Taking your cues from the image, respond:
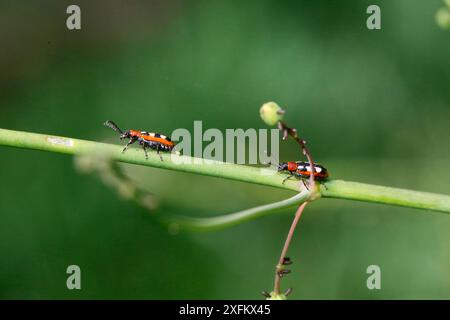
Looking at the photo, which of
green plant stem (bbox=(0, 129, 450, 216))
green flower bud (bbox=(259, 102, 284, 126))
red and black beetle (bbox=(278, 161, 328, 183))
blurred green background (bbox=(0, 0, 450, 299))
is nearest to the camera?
green flower bud (bbox=(259, 102, 284, 126))

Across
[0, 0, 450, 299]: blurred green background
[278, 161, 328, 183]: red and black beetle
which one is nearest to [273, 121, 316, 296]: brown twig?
[278, 161, 328, 183]: red and black beetle

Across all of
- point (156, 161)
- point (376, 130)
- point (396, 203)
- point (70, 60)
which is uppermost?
point (70, 60)

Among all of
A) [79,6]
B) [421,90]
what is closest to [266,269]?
[421,90]

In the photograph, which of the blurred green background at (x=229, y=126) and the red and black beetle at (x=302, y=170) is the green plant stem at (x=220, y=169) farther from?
the blurred green background at (x=229, y=126)

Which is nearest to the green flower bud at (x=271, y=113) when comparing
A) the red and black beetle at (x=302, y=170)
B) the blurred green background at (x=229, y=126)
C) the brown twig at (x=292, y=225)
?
the brown twig at (x=292, y=225)

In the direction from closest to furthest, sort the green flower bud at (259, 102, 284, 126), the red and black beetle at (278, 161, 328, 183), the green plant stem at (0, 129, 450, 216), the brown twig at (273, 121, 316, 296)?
the green flower bud at (259, 102, 284, 126) < the brown twig at (273, 121, 316, 296) < the green plant stem at (0, 129, 450, 216) < the red and black beetle at (278, 161, 328, 183)

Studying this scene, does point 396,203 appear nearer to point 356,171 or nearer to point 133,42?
point 356,171

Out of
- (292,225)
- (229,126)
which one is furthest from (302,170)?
(229,126)

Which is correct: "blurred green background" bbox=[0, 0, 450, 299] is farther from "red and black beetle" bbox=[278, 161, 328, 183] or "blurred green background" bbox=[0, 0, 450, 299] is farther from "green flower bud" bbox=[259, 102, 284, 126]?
"green flower bud" bbox=[259, 102, 284, 126]
